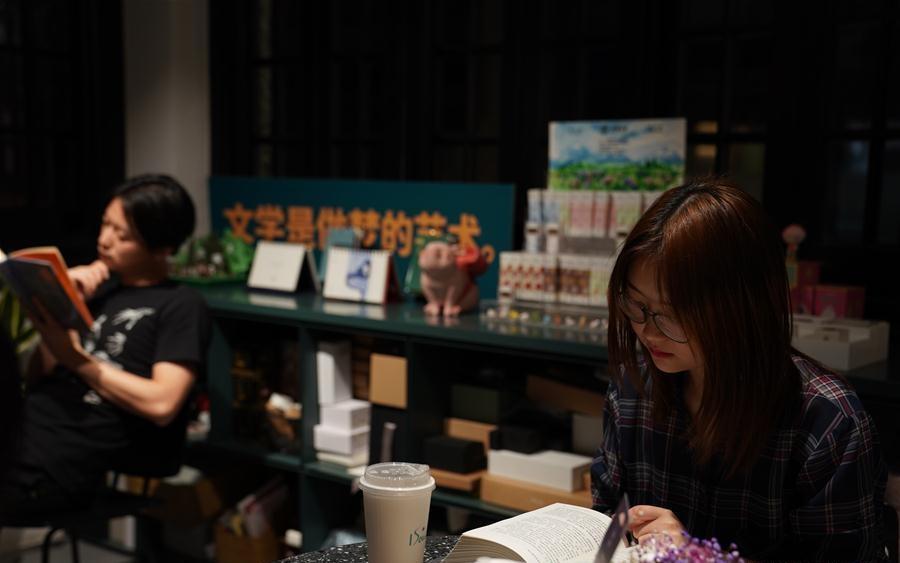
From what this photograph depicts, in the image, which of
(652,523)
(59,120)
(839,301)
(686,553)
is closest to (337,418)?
(839,301)

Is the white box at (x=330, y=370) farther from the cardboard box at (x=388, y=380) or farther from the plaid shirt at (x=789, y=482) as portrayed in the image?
the plaid shirt at (x=789, y=482)

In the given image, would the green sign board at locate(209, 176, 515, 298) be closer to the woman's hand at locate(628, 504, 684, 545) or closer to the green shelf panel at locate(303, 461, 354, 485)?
the green shelf panel at locate(303, 461, 354, 485)

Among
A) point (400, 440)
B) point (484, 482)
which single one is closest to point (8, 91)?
point (400, 440)

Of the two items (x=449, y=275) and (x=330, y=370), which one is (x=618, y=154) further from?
(x=330, y=370)

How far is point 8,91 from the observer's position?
4152mm

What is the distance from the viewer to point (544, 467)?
2.88 m

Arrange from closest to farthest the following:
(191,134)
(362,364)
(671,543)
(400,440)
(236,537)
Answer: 1. (671,543)
2. (400,440)
3. (362,364)
4. (236,537)
5. (191,134)

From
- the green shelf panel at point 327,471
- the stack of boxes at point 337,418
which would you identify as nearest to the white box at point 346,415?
the stack of boxes at point 337,418

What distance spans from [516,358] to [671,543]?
1886 mm

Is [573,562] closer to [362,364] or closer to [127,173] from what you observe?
[362,364]

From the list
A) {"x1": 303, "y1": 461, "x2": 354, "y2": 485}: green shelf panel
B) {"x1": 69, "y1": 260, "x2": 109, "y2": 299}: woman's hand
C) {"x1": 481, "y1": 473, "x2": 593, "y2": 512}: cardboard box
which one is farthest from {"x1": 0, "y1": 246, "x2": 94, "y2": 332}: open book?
{"x1": 481, "y1": 473, "x2": 593, "y2": 512}: cardboard box

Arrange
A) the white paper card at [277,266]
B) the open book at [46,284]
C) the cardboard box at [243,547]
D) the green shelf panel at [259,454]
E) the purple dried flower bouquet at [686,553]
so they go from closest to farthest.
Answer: the purple dried flower bouquet at [686,553]
the open book at [46,284]
the green shelf panel at [259,454]
the cardboard box at [243,547]
the white paper card at [277,266]

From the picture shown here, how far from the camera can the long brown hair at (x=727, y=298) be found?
1559 millimetres

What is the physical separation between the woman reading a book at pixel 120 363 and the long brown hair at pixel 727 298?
1682mm
